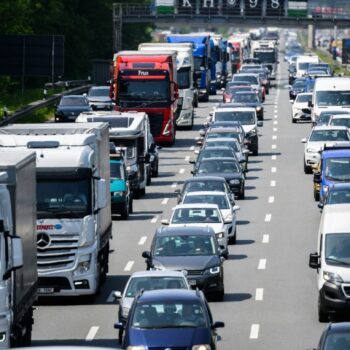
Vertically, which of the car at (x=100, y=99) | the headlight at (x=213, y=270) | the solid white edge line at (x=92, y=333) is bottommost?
the car at (x=100, y=99)

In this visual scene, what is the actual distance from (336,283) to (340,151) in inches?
728

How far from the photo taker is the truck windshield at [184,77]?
248 ft

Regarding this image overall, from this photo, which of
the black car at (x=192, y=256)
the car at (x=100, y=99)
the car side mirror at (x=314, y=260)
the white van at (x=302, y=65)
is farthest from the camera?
the white van at (x=302, y=65)

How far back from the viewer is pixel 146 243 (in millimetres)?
42156

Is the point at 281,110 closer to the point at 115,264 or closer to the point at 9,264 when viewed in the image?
the point at 115,264

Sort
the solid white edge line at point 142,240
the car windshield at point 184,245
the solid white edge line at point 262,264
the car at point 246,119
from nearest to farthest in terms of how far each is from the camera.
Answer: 1. the car windshield at point 184,245
2. the solid white edge line at point 262,264
3. the solid white edge line at point 142,240
4. the car at point 246,119

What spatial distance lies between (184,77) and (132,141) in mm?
24968

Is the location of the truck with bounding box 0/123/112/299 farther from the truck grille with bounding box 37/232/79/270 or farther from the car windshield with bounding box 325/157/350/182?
the car windshield with bounding box 325/157/350/182

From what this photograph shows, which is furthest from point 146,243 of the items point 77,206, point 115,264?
point 77,206

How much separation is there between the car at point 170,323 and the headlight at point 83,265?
6.43 meters

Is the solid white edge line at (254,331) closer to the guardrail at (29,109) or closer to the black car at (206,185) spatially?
the black car at (206,185)

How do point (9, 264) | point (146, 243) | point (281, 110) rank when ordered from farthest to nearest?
point (281, 110) < point (146, 243) < point (9, 264)

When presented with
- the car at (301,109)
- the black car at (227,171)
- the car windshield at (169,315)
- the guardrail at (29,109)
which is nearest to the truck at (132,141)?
the black car at (227,171)

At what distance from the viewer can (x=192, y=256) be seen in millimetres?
32844
